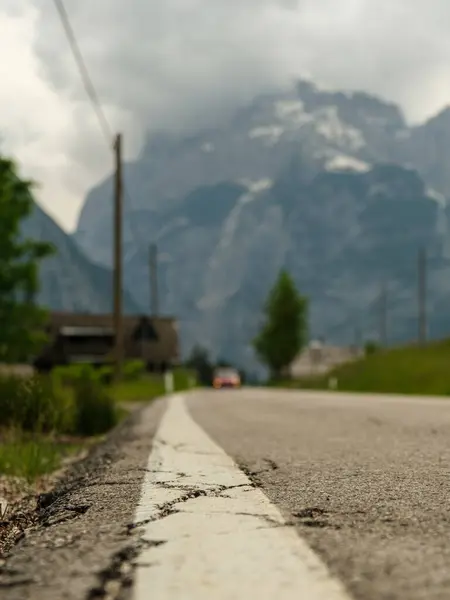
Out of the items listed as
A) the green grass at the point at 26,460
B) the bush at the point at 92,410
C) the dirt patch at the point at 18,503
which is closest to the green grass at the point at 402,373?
the bush at the point at 92,410

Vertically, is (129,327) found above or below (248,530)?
above

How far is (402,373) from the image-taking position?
37.5m

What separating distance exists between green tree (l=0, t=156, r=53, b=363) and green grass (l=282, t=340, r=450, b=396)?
535 inches

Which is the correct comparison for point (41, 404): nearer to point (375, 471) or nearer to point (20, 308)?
point (375, 471)

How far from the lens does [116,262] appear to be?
30.8 metres

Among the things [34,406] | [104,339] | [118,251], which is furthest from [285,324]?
[34,406]

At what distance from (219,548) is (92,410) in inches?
396

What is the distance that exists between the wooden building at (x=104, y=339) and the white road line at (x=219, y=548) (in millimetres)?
75889

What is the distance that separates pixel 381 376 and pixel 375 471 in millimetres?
34467

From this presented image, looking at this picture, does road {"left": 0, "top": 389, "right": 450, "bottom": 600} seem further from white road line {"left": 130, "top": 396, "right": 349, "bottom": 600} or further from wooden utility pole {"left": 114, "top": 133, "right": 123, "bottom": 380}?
wooden utility pole {"left": 114, "top": 133, "right": 123, "bottom": 380}

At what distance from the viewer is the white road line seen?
230 cm

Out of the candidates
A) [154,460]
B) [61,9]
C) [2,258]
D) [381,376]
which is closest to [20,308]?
[2,258]

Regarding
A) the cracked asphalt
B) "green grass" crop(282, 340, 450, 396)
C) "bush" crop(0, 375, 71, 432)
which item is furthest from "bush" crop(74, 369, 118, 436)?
"green grass" crop(282, 340, 450, 396)

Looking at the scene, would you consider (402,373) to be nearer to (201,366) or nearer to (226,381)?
(226,381)
